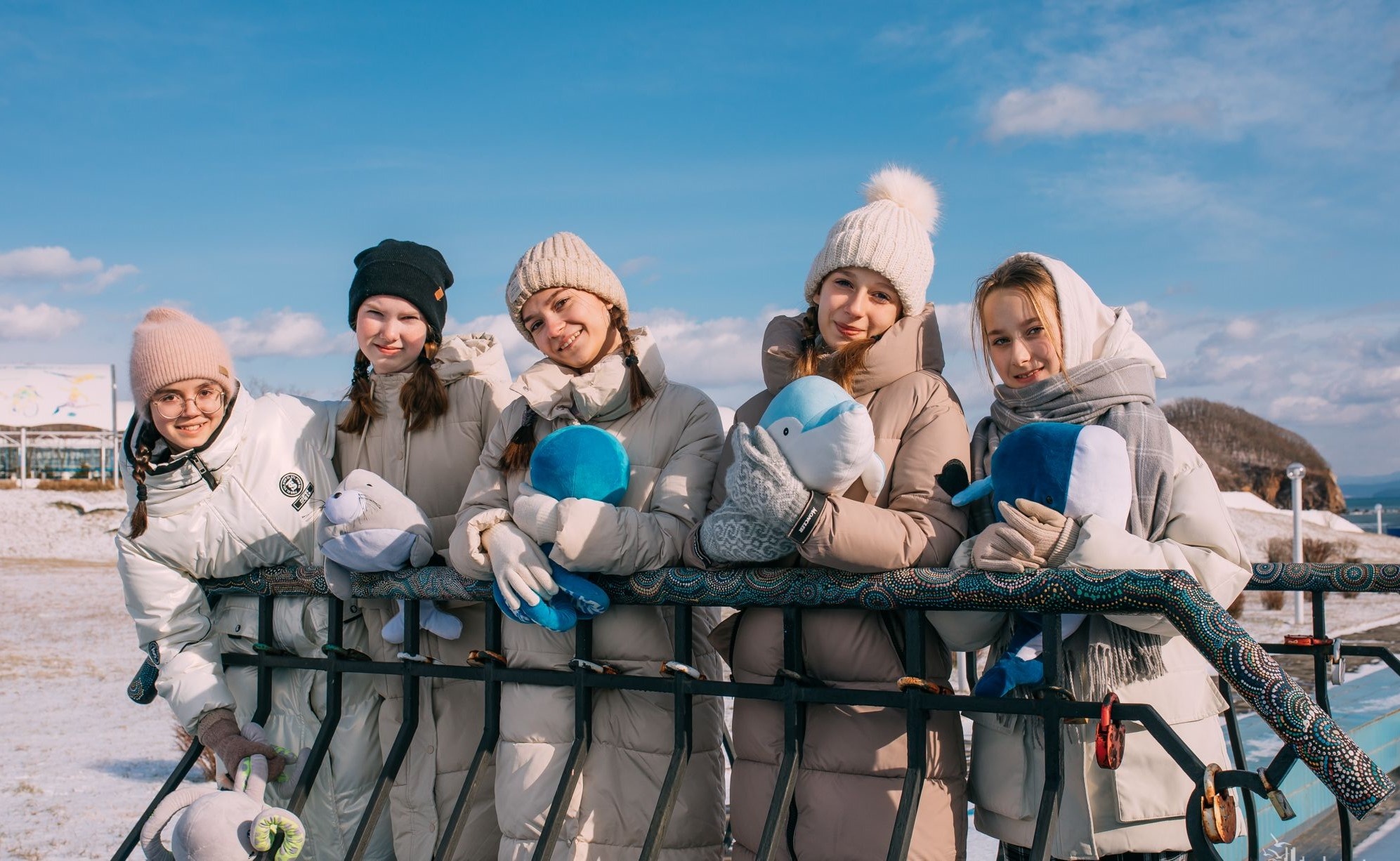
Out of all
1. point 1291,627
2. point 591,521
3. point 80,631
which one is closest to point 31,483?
point 80,631

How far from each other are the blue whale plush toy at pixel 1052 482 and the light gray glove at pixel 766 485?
→ 13.2 inches

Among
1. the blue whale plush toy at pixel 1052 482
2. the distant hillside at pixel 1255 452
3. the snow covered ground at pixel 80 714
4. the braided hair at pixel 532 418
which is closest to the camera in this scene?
the blue whale plush toy at pixel 1052 482

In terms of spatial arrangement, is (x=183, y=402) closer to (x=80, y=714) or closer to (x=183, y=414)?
(x=183, y=414)

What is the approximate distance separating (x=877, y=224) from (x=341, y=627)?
1.56m

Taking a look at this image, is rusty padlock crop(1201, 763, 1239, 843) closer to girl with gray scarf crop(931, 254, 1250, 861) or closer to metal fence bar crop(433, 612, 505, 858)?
girl with gray scarf crop(931, 254, 1250, 861)

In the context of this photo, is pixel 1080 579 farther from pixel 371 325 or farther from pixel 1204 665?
pixel 371 325

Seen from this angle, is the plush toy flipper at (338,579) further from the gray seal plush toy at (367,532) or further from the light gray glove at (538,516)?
the light gray glove at (538,516)

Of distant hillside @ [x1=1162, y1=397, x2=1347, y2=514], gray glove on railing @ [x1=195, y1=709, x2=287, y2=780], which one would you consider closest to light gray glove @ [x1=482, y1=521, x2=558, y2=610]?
gray glove on railing @ [x1=195, y1=709, x2=287, y2=780]

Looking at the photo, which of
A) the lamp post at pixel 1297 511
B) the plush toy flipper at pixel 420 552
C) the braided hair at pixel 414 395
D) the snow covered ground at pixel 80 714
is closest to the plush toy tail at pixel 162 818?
the plush toy flipper at pixel 420 552

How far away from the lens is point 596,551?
196cm

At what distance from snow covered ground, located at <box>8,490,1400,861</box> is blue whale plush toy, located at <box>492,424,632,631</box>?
8.67 ft

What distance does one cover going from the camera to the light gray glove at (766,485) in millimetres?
1719

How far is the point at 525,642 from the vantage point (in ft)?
7.68

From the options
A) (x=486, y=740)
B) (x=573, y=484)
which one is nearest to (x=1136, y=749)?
(x=573, y=484)
